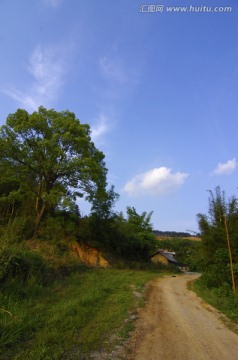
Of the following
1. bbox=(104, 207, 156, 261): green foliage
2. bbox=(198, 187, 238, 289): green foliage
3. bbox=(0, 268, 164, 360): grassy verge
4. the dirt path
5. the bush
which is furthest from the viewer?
bbox=(104, 207, 156, 261): green foliage

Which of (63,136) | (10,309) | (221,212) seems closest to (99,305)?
(10,309)

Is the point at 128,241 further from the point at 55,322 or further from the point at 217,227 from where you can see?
the point at 55,322

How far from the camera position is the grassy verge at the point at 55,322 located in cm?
522

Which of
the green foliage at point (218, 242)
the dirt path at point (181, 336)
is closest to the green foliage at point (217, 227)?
the green foliage at point (218, 242)

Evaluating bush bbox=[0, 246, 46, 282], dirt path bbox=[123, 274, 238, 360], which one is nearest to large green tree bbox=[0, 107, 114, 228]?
bush bbox=[0, 246, 46, 282]

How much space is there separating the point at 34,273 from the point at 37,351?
285 inches

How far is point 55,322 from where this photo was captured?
6852 mm

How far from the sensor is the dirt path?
5.51 m

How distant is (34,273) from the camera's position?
1189 centimetres

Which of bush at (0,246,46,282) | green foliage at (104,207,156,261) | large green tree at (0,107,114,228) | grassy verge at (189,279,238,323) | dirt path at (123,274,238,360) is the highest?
large green tree at (0,107,114,228)

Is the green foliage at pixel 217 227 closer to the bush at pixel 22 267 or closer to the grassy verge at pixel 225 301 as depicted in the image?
the grassy verge at pixel 225 301

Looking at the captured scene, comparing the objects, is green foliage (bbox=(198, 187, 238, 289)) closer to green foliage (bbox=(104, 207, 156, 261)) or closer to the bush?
the bush

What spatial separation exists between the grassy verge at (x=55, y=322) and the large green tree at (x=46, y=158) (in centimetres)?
1496

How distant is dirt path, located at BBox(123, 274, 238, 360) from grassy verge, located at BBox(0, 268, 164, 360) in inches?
21.6
